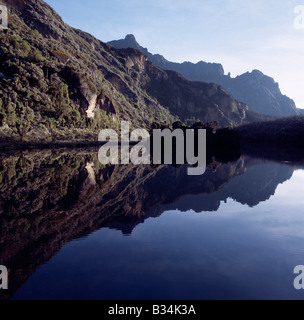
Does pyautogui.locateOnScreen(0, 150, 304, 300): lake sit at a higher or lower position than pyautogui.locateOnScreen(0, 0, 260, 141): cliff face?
lower

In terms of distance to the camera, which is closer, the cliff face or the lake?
the lake

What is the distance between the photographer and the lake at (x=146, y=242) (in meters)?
5.65

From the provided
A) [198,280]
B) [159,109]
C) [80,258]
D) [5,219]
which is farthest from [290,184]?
[159,109]

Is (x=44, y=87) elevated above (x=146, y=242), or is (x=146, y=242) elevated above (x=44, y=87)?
(x=44, y=87)

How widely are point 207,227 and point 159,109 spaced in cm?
18485

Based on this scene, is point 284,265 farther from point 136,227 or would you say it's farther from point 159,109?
point 159,109

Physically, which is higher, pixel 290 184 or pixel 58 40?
pixel 58 40

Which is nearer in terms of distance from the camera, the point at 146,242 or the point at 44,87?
the point at 146,242

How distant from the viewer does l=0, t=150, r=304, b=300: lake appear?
565 centimetres

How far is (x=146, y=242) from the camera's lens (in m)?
8.45

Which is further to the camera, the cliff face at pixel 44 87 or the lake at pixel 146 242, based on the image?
the cliff face at pixel 44 87

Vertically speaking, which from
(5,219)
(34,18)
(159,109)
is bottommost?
(5,219)

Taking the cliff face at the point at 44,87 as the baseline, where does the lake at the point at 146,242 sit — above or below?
below
